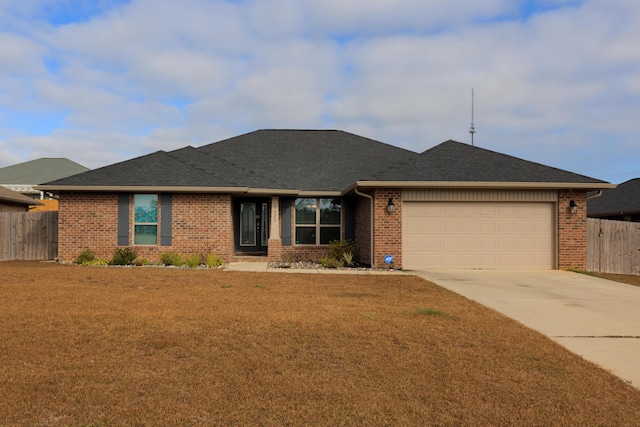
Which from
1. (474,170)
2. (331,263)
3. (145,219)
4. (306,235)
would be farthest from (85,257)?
(474,170)

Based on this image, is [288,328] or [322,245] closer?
[288,328]

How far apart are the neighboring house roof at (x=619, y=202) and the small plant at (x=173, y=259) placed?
827 inches

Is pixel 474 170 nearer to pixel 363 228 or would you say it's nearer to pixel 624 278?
pixel 363 228

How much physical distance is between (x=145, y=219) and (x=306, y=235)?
5.81 meters

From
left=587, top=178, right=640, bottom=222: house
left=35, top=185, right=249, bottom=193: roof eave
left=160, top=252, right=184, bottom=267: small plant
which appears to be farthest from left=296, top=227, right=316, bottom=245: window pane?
left=587, top=178, right=640, bottom=222: house

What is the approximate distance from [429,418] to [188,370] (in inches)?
94.6

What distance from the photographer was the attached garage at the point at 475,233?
50.4 feet

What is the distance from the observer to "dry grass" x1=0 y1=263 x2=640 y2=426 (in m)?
3.87

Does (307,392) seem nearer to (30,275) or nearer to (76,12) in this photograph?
(30,275)

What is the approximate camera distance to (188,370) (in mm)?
4848

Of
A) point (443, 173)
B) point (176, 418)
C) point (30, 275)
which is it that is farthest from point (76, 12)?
point (176, 418)

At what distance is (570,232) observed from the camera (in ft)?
50.3

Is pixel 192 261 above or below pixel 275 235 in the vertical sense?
below

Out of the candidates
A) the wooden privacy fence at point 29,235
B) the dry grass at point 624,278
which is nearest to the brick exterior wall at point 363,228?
the dry grass at point 624,278
